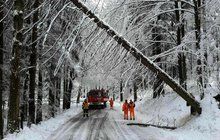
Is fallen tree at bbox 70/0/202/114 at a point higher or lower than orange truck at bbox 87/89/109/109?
higher

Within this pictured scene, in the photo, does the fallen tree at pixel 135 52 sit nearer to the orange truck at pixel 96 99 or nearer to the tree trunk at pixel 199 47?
the tree trunk at pixel 199 47

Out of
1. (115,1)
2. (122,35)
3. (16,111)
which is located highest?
(115,1)

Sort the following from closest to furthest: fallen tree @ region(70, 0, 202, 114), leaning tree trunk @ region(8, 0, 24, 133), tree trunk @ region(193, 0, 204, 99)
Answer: fallen tree @ region(70, 0, 202, 114), tree trunk @ region(193, 0, 204, 99), leaning tree trunk @ region(8, 0, 24, 133)

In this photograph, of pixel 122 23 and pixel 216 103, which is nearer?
pixel 122 23

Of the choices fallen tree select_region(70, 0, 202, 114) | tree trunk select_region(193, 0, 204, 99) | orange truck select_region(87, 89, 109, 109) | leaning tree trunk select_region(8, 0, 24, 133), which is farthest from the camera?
orange truck select_region(87, 89, 109, 109)

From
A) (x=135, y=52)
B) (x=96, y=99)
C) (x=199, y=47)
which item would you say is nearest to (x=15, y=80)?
(x=135, y=52)

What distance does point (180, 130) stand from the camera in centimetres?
1628

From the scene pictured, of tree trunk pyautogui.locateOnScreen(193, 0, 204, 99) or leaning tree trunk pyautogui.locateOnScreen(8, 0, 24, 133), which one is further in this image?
leaning tree trunk pyautogui.locateOnScreen(8, 0, 24, 133)

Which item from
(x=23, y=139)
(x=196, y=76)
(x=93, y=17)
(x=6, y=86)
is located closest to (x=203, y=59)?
(x=196, y=76)

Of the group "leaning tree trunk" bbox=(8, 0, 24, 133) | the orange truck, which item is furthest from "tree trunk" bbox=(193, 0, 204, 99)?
the orange truck

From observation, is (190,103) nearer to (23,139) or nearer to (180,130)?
(180,130)

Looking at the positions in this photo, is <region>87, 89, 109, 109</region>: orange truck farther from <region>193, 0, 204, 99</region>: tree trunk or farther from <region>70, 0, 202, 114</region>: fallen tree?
<region>70, 0, 202, 114</region>: fallen tree

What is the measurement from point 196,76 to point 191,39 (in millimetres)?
2285

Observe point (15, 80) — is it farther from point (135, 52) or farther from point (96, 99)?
point (96, 99)
